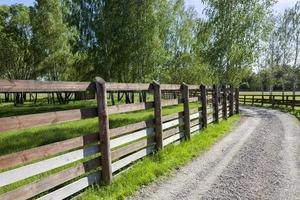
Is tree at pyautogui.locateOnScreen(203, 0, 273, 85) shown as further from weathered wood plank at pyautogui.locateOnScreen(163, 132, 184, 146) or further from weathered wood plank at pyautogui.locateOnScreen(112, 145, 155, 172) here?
weathered wood plank at pyautogui.locateOnScreen(112, 145, 155, 172)

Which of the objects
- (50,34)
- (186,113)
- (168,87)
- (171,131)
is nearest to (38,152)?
(171,131)

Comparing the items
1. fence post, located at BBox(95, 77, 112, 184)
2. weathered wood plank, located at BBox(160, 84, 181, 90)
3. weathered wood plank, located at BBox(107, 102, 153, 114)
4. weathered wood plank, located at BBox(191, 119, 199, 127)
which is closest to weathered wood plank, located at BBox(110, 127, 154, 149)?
fence post, located at BBox(95, 77, 112, 184)

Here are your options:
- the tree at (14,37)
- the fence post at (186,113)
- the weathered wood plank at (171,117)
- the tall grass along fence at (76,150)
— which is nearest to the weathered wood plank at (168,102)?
the tall grass along fence at (76,150)

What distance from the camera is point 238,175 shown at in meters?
6.51

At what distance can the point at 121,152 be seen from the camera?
6371 mm

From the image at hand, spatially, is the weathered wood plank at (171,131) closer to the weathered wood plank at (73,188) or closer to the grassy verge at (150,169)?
the grassy verge at (150,169)

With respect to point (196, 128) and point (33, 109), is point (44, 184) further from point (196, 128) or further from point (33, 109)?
point (33, 109)

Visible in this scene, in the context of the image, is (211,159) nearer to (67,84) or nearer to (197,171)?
(197,171)

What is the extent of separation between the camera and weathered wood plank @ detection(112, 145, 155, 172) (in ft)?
20.2

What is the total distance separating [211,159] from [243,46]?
68.0 ft

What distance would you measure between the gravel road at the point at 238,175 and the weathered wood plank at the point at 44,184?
2.99 feet

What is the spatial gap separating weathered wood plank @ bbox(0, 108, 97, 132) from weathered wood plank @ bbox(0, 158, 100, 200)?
0.76 meters

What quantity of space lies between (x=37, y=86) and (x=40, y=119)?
1.47ft

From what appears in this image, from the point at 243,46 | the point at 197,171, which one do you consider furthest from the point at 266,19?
the point at 197,171
